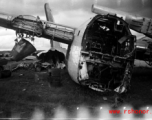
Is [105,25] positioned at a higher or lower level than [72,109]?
higher

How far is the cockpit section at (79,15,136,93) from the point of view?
7.71 m

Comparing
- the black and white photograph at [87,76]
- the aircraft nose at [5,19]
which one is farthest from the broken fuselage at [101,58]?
the aircraft nose at [5,19]

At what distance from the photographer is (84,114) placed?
544 cm

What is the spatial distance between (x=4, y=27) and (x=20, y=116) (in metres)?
9.12

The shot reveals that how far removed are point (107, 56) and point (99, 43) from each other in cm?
233

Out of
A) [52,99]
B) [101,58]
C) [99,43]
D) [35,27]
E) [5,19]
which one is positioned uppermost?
[5,19]

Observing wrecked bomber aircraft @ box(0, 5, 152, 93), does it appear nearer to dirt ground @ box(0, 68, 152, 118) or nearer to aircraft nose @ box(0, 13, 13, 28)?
aircraft nose @ box(0, 13, 13, 28)

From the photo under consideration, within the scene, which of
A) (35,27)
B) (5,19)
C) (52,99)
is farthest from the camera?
(35,27)

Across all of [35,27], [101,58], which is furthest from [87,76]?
[35,27]

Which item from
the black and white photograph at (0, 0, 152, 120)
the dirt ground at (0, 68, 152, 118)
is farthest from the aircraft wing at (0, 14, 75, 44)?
the dirt ground at (0, 68, 152, 118)

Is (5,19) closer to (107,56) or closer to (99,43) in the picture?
(99,43)

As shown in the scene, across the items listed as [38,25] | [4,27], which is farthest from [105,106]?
[4,27]

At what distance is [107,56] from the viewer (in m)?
7.98

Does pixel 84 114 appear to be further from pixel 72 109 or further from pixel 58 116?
pixel 58 116
